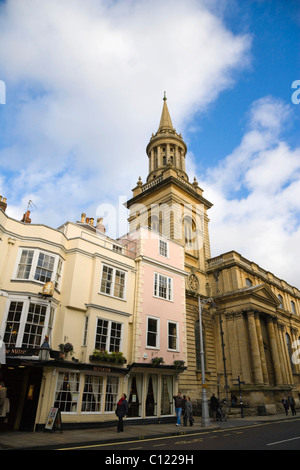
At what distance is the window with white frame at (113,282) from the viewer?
19031 mm

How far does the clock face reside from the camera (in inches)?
1213

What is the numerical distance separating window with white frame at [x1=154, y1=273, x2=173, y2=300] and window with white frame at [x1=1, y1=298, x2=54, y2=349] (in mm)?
8762

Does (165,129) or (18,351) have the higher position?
(165,129)

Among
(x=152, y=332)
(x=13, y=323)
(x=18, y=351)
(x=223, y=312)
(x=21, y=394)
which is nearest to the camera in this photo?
(x=18, y=351)

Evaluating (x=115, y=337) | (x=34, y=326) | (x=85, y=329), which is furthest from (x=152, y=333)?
(x=34, y=326)

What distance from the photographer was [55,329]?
16375 mm

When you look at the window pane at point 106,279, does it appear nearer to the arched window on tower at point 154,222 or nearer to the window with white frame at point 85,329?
the window with white frame at point 85,329

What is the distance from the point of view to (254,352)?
2844 cm

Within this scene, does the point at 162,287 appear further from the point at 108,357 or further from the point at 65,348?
the point at 65,348

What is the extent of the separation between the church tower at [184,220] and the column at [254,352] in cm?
376

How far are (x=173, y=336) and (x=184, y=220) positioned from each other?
52.3 feet

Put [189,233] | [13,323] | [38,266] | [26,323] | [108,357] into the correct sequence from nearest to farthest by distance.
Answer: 1. [13,323]
2. [26,323]
3. [38,266]
4. [108,357]
5. [189,233]

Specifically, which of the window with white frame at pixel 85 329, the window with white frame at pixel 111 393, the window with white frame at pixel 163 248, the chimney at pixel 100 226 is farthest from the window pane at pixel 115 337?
the chimney at pixel 100 226

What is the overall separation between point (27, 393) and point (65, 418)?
228cm
